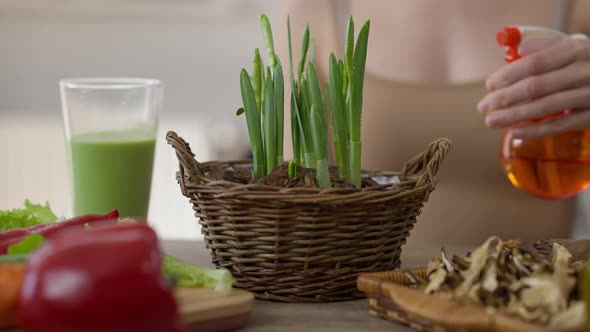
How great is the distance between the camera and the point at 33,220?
1.03 metres

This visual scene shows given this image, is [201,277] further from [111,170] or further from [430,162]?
[111,170]

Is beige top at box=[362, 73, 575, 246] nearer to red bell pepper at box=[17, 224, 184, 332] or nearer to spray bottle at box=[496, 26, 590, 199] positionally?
spray bottle at box=[496, 26, 590, 199]

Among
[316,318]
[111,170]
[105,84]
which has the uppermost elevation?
[105,84]

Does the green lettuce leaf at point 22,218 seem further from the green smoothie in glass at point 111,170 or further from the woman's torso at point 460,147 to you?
the woman's torso at point 460,147

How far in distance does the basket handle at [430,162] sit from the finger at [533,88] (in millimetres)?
113

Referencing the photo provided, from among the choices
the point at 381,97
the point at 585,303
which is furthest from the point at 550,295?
the point at 381,97

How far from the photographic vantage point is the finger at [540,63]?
1.08m

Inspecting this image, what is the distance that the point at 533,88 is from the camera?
1103mm

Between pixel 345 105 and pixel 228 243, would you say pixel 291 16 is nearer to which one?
pixel 345 105

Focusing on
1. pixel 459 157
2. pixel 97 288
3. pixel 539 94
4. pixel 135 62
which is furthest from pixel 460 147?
pixel 135 62

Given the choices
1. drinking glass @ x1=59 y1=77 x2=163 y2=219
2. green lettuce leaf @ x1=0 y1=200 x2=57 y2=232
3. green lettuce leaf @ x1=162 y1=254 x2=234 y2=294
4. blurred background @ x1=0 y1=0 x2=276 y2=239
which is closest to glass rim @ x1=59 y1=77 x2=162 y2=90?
drinking glass @ x1=59 y1=77 x2=163 y2=219

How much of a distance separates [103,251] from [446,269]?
0.36 meters

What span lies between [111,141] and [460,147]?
2.52ft

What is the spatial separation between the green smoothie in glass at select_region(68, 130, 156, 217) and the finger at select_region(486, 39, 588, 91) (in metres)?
0.52
